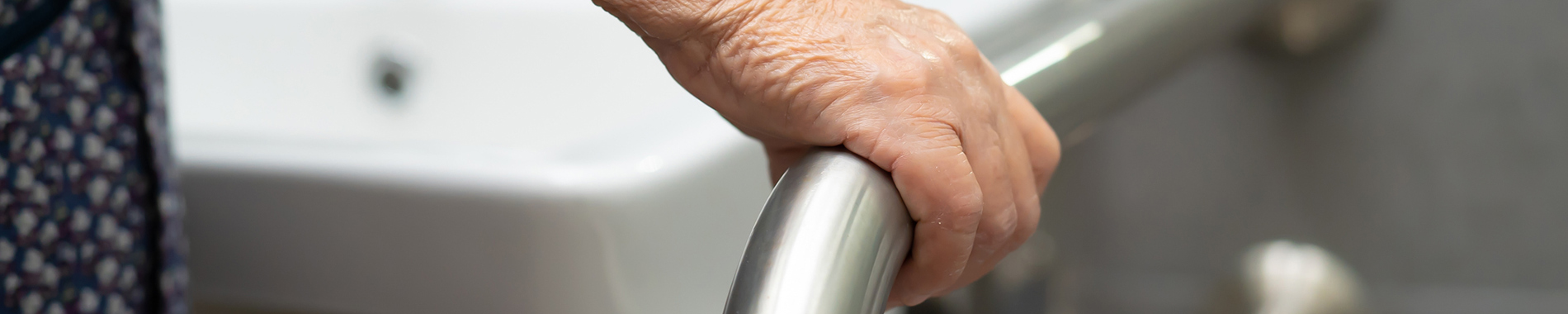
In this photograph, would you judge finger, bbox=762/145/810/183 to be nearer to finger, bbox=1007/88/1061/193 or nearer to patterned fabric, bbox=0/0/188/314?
finger, bbox=1007/88/1061/193

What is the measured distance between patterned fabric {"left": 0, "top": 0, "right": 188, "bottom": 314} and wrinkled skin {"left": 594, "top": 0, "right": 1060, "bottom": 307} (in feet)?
0.47

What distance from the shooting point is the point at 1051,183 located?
447 mm

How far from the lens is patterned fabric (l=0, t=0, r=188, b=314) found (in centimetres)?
20

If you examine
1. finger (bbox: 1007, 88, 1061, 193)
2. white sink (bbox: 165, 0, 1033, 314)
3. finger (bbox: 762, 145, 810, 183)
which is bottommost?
white sink (bbox: 165, 0, 1033, 314)

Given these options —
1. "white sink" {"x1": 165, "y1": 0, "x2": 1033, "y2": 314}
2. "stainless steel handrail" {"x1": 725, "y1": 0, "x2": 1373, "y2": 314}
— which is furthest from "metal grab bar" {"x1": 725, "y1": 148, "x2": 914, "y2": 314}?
"white sink" {"x1": 165, "y1": 0, "x2": 1033, "y2": 314}

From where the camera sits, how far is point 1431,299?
0.43 m

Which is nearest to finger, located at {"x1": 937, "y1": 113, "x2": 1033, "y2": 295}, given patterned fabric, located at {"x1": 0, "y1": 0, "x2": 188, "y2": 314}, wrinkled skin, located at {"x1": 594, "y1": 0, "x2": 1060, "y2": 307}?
wrinkled skin, located at {"x1": 594, "y1": 0, "x2": 1060, "y2": 307}

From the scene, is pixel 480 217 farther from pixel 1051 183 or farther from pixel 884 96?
pixel 1051 183

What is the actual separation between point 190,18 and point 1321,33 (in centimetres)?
74

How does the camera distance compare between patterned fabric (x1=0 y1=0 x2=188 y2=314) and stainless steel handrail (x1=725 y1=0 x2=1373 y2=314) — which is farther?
patterned fabric (x1=0 y1=0 x2=188 y2=314)

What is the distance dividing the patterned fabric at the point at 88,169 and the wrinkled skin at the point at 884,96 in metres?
0.14

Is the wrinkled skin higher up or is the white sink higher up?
the wrinkled skin

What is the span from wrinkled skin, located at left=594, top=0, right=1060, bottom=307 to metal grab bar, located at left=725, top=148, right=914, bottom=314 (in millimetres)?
11

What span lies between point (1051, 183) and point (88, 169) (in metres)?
0.36
